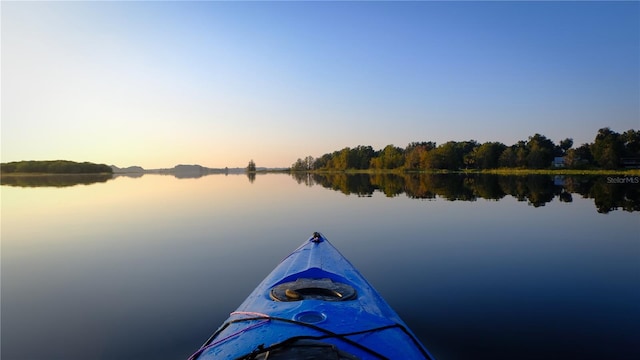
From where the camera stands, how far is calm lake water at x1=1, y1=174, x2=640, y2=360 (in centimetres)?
505

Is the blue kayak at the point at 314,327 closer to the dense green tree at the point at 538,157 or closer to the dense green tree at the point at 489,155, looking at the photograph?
the dense green tree at the point at 538,157

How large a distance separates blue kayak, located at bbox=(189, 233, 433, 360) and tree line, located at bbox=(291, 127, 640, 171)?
76160mm

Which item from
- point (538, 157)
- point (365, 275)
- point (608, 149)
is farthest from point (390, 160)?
point (365, 275)

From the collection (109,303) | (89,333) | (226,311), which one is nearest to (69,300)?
(109,303)

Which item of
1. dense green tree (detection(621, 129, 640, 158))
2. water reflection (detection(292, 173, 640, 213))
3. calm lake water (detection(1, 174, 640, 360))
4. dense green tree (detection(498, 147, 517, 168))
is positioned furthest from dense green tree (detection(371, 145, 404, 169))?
calm lake water (detection(1, 174, 640, 360))

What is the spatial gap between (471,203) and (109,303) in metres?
19.4

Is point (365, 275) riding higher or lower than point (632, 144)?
lower

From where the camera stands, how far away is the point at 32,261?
964cm

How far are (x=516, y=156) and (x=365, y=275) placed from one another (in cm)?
8313

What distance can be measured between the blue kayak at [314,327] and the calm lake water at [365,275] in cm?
152

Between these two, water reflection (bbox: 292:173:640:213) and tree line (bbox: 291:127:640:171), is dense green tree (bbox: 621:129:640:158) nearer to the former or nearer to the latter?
tree line (bbox: 291:127:640:171)

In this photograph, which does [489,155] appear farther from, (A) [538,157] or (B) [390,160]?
(B) [390,160]

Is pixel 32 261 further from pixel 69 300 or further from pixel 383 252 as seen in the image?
pixel 383 252

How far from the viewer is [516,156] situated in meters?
78.1
